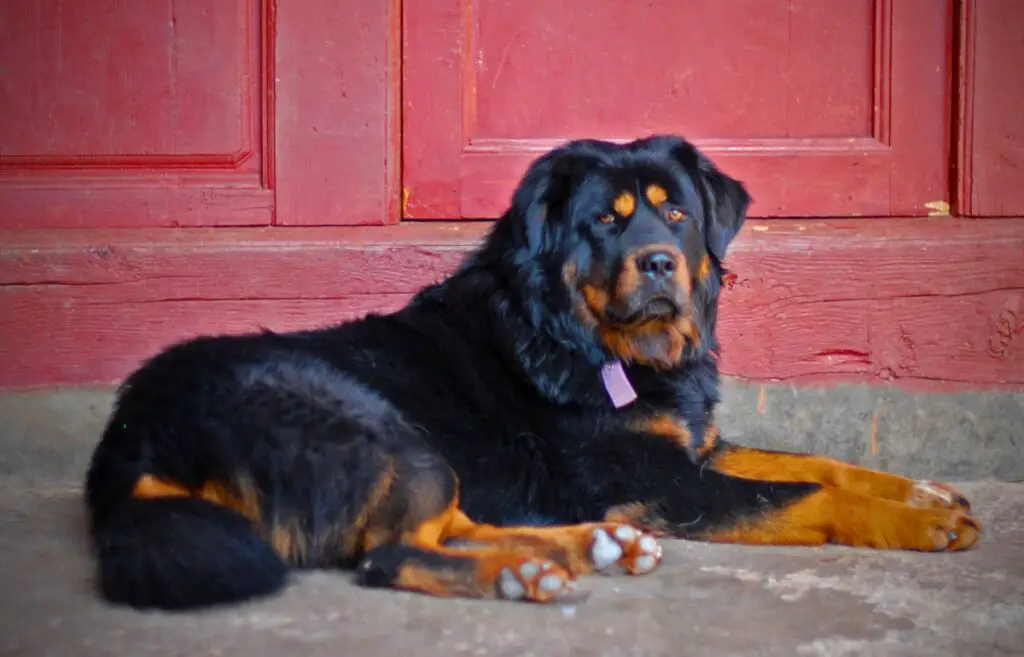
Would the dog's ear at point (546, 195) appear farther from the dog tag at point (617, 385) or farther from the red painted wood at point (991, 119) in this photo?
the red painted wood at point (991, 119)

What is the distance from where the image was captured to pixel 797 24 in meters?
4.45

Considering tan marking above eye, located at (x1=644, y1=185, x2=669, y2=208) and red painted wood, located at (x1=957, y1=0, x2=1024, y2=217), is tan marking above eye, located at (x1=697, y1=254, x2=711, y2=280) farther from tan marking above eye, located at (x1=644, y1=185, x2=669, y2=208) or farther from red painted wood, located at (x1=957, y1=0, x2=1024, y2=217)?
red painted wood, located at (x1=957, y1=0, x2=1024, y2=217)

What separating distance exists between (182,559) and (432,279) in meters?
1.93

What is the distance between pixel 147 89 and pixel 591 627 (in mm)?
2792

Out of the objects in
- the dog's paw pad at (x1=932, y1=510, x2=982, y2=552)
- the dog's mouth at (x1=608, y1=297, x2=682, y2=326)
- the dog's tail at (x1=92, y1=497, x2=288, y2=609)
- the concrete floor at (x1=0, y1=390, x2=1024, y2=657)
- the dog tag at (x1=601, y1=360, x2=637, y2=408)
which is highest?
the dog's mouth at (x1=608, y1=297, x2=682, y2=326)

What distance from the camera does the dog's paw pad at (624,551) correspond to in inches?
A: 120

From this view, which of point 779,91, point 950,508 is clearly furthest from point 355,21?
point 950,508

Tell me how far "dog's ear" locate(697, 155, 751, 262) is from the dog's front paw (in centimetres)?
93

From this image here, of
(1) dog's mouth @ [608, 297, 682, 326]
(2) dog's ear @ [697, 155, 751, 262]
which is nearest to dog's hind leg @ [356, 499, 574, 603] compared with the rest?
(1) dog's mouth @ [608, 297, 682, 326]

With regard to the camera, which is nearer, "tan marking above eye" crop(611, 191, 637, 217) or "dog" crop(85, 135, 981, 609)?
"dog" crop(85, 135, 981, 609)

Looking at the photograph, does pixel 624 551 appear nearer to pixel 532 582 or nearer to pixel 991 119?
pixel 532 582

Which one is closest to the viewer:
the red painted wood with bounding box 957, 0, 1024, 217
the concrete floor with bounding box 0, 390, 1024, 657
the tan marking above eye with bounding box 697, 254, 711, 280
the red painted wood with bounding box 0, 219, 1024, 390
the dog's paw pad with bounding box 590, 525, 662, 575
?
the concrete floor with bounding box 0, 390, 1024, 657

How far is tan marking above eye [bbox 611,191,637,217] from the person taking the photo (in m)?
3.55

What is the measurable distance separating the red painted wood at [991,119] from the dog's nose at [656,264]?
1642mm
